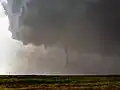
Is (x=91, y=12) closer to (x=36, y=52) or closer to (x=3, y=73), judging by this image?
(x=36, y=52)

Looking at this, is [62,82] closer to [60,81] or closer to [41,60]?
[60,81]

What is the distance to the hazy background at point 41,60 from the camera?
3.50 feet

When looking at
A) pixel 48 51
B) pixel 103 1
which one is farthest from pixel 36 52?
pixel 103 1

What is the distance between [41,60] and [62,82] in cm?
15

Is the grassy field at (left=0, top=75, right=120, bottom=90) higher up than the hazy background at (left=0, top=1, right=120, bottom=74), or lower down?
lower down

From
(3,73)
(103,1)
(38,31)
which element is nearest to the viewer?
(3,73)

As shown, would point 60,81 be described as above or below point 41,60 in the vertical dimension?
below

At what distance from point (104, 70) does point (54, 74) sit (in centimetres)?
28

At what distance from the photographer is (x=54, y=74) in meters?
1.09

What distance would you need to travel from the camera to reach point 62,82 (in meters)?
1.07

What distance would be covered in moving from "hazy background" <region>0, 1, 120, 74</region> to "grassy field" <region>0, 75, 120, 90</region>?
0.12ft

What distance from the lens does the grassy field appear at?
3.33 ft

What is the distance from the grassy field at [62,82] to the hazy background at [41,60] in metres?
0.04

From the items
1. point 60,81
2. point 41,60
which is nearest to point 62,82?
point 60,81
